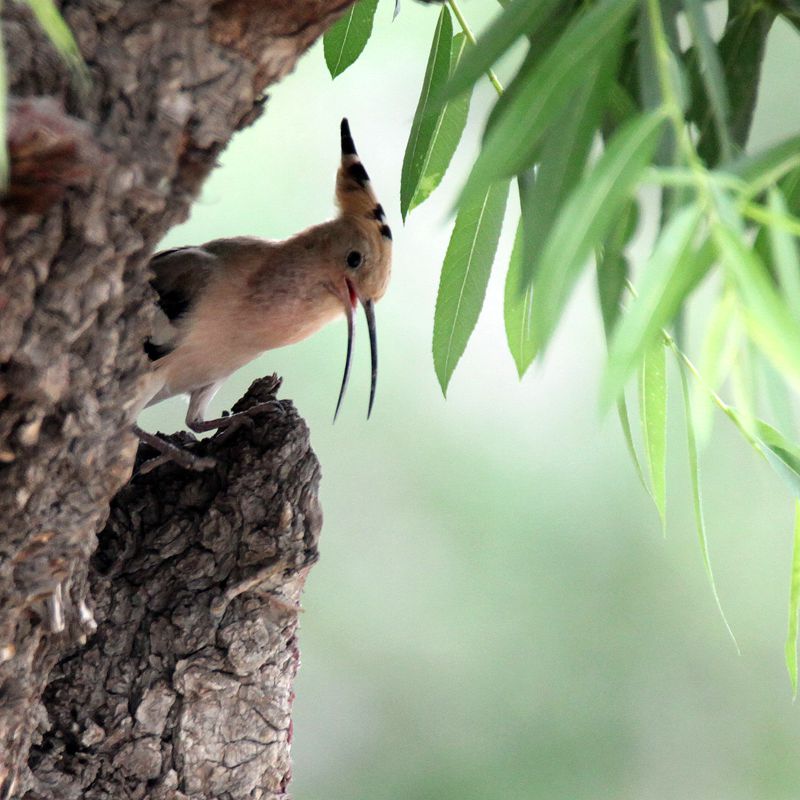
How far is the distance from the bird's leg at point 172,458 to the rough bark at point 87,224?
32 cm

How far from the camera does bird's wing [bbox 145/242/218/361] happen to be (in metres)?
1.60

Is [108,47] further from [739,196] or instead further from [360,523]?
[360,523]

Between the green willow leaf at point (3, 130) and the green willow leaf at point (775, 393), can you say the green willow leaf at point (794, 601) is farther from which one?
the green willow leaf at point (3, 130)

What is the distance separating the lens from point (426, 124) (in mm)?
1241

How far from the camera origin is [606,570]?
2.95 meters

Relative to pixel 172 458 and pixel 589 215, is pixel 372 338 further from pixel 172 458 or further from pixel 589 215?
pixel 589 215

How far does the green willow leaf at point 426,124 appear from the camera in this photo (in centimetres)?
123

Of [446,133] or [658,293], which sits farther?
[446,133]

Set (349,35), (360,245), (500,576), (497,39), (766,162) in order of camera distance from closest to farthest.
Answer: (766,162)
(497,39)
(349,35)
(360,245)
(500,576)

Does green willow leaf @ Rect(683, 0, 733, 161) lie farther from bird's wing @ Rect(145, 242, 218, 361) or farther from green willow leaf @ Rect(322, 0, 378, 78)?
bird's wing @ Rect(145, 242, 218, 361)

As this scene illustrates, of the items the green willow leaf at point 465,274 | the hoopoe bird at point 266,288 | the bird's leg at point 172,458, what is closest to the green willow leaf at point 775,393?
the green willow leaf at point 465,274

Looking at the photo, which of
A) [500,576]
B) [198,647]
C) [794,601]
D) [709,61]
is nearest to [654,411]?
[794,601]

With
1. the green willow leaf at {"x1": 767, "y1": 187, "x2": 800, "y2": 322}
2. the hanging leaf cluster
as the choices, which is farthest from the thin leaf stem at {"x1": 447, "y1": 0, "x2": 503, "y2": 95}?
the green willow leaf at {"x1": 767, "y1": 187, "x2": 800, "y2": 322}

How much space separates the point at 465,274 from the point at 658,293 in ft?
1.98
